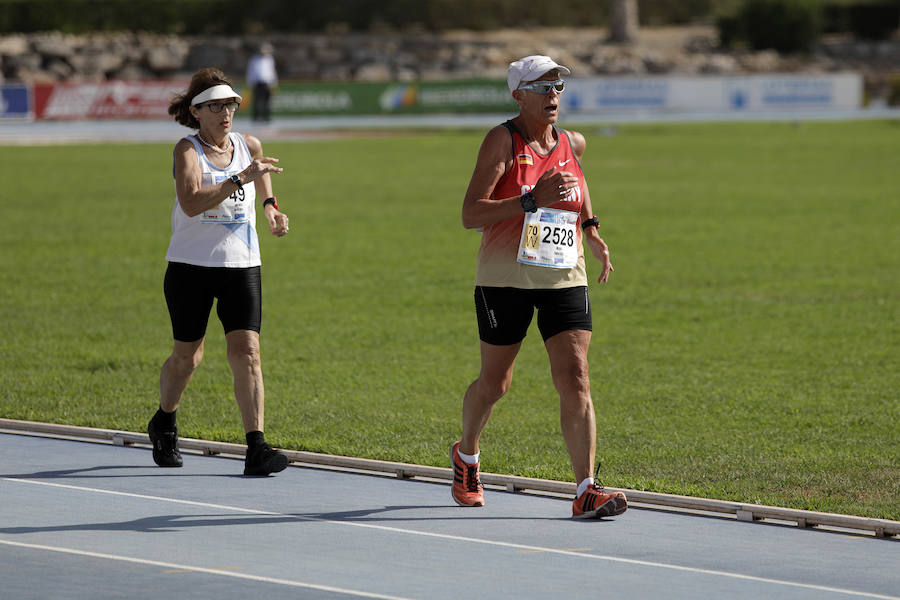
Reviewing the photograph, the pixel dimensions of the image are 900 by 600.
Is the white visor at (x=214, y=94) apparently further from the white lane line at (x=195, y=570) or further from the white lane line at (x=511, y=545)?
the white lane line at (x=195, y=570)

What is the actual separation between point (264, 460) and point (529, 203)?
1998 mm

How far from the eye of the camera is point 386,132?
42.7 meters

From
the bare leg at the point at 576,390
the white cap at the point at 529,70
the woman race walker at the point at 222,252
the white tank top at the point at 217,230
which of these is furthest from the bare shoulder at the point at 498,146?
the white tank top at the point at 217,230

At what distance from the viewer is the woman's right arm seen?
7152 mm

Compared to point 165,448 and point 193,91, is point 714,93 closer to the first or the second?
point 193,91

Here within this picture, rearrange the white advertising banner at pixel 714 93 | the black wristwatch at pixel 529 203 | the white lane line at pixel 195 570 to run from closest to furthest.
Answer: the white lane line at pixel 195 570 < the black wristwatch at pixel 529 203 < the white advertising banner at pixel 714 93

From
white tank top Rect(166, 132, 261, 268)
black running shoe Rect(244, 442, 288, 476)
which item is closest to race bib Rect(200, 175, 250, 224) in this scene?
white tank top Rect(166, 132, 261, 268)

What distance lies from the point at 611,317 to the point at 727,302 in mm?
1449

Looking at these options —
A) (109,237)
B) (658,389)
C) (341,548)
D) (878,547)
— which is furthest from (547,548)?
(109,237)

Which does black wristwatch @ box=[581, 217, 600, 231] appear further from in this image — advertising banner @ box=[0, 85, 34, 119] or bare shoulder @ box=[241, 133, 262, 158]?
advertising banner @ box=[0, 85, 34, 119]

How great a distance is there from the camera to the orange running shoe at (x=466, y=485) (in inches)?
274

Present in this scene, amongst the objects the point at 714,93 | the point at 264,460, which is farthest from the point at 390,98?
the point at 264,460

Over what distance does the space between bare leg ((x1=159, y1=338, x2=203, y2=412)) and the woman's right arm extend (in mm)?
787

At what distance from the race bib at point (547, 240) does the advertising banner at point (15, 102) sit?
3969cm
